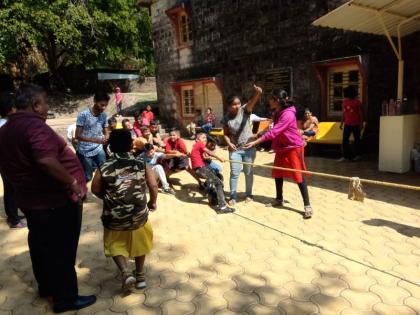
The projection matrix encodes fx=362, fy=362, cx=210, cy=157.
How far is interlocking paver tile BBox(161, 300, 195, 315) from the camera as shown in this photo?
3024mm

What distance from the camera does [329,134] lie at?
9.41 metres

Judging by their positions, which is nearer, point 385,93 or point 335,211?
point 335,211

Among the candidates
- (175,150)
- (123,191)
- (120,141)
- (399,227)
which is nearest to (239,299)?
(123,191)

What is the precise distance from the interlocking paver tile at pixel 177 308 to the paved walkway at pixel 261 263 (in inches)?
0.6

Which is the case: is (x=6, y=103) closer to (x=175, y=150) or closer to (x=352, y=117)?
(x=175, y=150)

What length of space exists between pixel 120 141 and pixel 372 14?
5582 millimetres

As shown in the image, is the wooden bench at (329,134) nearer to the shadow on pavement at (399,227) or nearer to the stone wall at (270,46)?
the stone wall at (270,46)

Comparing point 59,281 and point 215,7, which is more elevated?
point 215,7

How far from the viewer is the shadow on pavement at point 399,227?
4.34m

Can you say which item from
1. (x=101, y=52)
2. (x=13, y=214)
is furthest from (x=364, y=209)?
(x=101, y=52)

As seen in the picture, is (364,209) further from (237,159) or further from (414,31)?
(414,31)

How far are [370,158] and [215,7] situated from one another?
7527mm

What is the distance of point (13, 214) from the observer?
4.99 m

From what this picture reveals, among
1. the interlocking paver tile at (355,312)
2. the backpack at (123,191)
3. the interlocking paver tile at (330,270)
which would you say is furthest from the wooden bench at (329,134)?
the backpack at (123,191)
